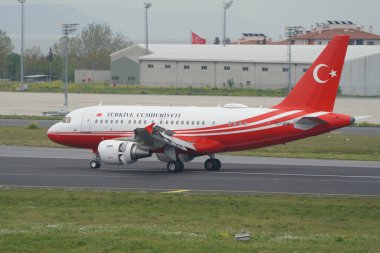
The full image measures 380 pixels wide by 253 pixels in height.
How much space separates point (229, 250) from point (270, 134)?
2242 centimetres

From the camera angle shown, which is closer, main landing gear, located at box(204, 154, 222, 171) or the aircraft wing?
the aircraft wing

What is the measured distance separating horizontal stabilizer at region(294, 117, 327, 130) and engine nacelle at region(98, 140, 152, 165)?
7.70 meters

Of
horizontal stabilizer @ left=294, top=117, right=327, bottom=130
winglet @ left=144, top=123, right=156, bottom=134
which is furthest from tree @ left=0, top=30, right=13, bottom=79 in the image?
horizontal stabilizer @ left=294, top=117, right=327, bottom=130

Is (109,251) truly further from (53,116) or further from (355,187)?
(53,116)

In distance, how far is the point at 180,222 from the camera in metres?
27.4

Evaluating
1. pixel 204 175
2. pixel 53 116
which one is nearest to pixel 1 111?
pixel 53 116

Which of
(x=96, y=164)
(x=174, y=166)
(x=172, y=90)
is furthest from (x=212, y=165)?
(x=172, y=90)

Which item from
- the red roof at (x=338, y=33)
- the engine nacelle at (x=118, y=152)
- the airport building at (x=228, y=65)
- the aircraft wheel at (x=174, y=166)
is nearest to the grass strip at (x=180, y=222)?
the engine nacelle at (x=118, y=152)

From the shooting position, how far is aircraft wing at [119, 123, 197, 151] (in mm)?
42438

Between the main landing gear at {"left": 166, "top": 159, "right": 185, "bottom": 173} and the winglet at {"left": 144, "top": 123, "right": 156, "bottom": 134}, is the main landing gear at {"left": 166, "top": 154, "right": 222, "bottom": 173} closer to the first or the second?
the main landing gear at {"left": 166, "top": 159, "right": 185, "bottom": 173}

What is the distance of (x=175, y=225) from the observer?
26516 mm

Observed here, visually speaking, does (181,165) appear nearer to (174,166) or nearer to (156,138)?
(174,166)

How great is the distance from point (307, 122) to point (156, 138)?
281 inches

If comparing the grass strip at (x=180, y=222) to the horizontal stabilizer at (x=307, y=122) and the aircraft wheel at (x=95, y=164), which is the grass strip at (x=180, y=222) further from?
the aircraft wheel at (x=95, y=164)
